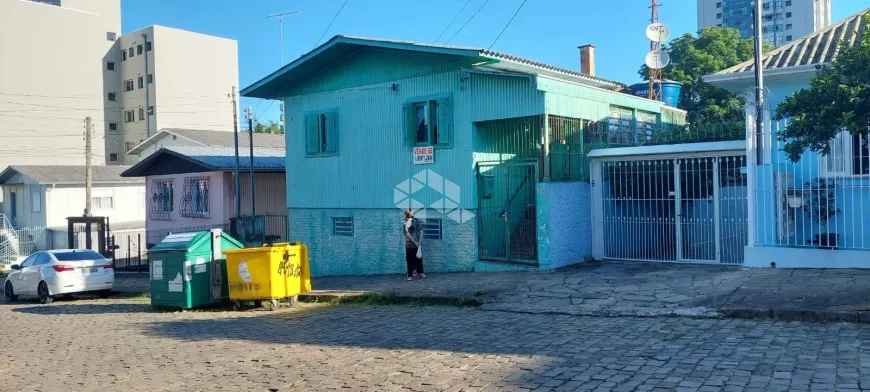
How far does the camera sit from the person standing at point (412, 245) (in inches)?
563

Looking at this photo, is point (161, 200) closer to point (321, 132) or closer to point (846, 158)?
point (321, 132)

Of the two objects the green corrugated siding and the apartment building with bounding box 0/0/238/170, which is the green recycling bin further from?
the apartment building with bounding box 0/0/238/170

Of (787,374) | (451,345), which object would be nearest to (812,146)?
(787,374)

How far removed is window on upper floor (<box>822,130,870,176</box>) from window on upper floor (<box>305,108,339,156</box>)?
35.5 feet

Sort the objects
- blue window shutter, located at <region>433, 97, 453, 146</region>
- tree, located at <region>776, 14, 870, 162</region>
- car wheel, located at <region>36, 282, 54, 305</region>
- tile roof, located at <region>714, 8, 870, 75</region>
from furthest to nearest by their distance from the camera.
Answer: car wheel, located at <region>36, 282, 54, 305</region> → blue window shutter, located at <region>433, 97, 453, 146</region> → tile roof, located at <region>714, 8, 870, 75</region> → tree, located at <region>776, 14, 870, 162</region>

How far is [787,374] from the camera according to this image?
620 cm

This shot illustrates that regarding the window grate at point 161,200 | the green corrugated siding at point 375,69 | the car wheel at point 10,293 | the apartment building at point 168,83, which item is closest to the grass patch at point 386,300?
the green corrugated siding at point 375,69

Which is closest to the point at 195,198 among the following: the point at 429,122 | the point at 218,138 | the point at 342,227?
the point at 342,227

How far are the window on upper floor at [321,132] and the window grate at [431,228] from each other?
3383 millimetres

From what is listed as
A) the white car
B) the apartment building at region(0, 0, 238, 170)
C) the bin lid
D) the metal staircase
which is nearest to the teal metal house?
the bin lid

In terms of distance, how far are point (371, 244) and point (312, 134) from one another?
11.5 ft

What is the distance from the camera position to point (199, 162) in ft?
73.9

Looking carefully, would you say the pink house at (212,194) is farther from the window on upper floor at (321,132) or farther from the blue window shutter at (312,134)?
the window on upper floor at (321,132)

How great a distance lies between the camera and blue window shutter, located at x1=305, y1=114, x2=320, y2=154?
1819cm
